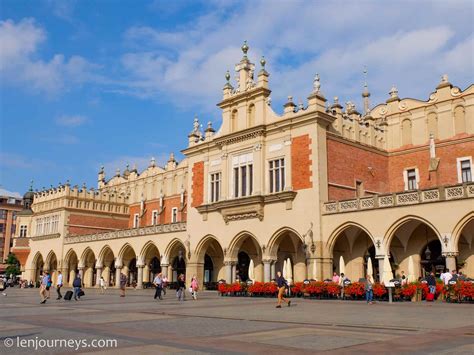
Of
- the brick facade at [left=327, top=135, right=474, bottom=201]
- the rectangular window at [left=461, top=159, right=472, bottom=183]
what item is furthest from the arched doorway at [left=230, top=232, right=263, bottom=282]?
the rectangular window at [left=461, top=159, right=472, bottom=183]

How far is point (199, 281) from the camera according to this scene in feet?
126

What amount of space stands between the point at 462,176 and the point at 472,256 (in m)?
6.48

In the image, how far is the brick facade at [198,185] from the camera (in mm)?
39309

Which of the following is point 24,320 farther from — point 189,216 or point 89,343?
point 189,216

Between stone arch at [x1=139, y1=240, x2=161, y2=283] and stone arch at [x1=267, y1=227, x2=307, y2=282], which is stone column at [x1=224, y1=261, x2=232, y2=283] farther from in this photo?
stone arch at [x1=139, y1=240, x2=161, y2=283]

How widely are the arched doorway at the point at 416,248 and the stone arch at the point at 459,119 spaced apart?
8.15 m

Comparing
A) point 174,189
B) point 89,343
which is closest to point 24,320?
point 89,343

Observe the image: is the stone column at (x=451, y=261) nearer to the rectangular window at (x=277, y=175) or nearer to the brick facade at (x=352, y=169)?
the brick facade at (x=352, y=169)

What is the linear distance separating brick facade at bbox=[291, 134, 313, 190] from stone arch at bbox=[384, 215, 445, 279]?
20.8ft

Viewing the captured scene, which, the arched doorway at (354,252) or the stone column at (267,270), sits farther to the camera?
the stone column at (267,270)

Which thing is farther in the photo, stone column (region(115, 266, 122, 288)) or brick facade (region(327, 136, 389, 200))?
stone column (region(115, 266, 122, 288))

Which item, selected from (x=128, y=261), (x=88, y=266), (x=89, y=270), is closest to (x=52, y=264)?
(x=89, y=270)

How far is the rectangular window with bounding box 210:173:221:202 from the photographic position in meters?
37.9

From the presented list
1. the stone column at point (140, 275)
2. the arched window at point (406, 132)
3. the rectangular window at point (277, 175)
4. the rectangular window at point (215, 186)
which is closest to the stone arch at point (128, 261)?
the stone column at point (140, 275)
